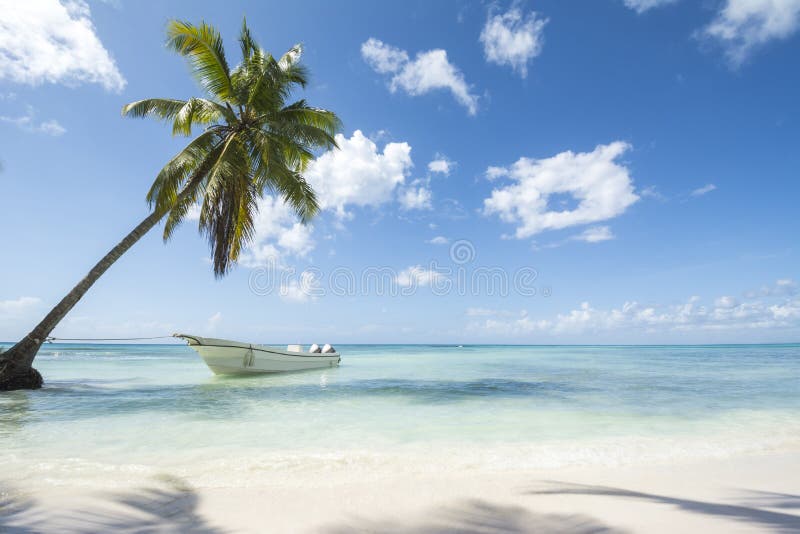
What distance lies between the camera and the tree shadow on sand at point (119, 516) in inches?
100

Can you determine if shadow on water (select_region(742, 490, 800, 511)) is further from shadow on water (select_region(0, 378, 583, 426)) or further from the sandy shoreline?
shadow on water (select_region(0, 378, 583, 426))

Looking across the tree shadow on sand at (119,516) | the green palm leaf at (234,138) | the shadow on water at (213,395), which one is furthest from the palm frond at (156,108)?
the tree shadow on sand at (119,516)

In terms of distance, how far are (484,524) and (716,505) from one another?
1.81 meters

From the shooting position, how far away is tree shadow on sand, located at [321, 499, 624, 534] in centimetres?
249

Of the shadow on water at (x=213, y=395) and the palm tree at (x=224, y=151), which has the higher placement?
the palm tree at (x=224, y=151)

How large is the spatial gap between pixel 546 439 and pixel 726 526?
2797mm

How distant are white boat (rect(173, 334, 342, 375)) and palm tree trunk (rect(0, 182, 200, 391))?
2.68 m

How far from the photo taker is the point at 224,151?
1062 cm

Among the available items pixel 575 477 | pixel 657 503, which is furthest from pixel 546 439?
pixel 657 503

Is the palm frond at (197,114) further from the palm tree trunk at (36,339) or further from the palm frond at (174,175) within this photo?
the palm tree trunk at (36,339)

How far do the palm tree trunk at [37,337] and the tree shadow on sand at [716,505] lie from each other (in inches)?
443

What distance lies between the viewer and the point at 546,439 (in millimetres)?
5250

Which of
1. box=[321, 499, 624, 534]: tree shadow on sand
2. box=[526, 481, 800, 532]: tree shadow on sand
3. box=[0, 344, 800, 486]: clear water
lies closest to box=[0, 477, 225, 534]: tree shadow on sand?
box=[0, 344, 800, 486]: clear water

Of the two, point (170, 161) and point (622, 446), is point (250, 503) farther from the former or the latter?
point (170, 161)
